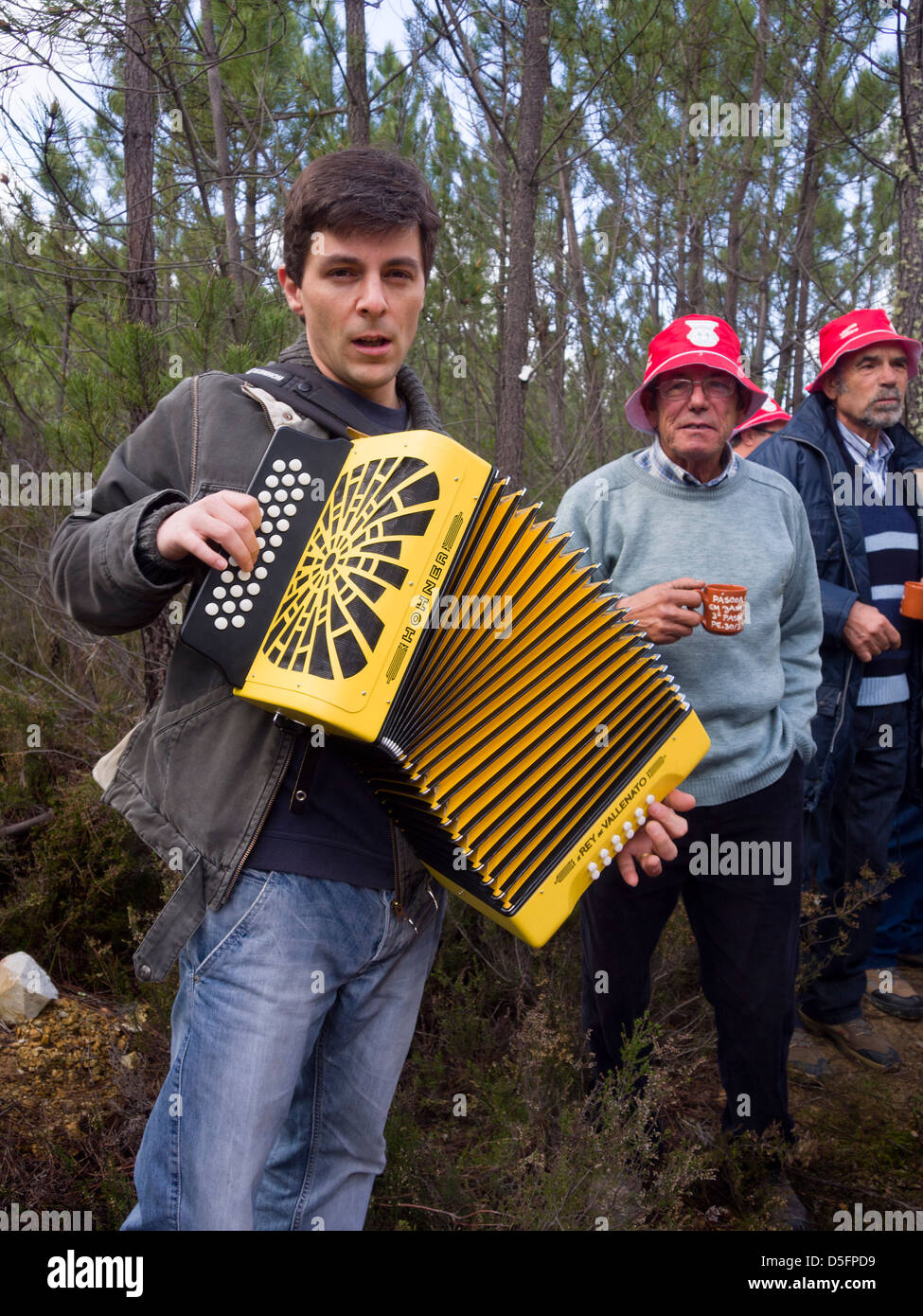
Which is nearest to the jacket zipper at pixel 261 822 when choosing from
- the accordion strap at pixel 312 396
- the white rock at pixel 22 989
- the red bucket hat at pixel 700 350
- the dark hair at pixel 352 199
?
the accordion strap at pixel 312 396

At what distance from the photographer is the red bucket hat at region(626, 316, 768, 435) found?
2529 millimetres

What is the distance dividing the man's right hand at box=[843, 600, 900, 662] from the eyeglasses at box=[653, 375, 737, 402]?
40.6 inches

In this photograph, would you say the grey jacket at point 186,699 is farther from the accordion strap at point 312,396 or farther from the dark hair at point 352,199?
the dark hair at point 352,199

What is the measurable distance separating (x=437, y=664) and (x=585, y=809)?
0.49m

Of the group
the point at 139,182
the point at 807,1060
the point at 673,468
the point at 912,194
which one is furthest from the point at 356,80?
the point at 807,1060

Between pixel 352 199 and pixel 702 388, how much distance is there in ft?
3.98

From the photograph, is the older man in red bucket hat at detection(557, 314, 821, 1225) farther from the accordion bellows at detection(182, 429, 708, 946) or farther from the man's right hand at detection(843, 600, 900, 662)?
the man's right hand at detection(843, 600, 900, 662)

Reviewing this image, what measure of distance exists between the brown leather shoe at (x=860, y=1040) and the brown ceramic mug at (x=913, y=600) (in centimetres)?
153

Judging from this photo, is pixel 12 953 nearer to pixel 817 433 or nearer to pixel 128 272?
pixel 128 272

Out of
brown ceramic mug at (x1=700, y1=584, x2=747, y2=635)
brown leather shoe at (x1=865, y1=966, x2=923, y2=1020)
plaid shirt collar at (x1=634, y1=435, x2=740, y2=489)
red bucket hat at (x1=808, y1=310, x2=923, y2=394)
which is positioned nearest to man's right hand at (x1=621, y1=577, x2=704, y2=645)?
brown ceramic mug at (x1=700, y1=584, x2=747, y2=635)

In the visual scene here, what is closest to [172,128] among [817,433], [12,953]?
[817,433]

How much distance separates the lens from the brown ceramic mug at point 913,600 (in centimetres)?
336

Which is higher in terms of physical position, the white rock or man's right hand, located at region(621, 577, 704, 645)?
man's right hand, located at region(621, 577, 704, 645)

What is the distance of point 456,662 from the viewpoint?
5.55 feet
